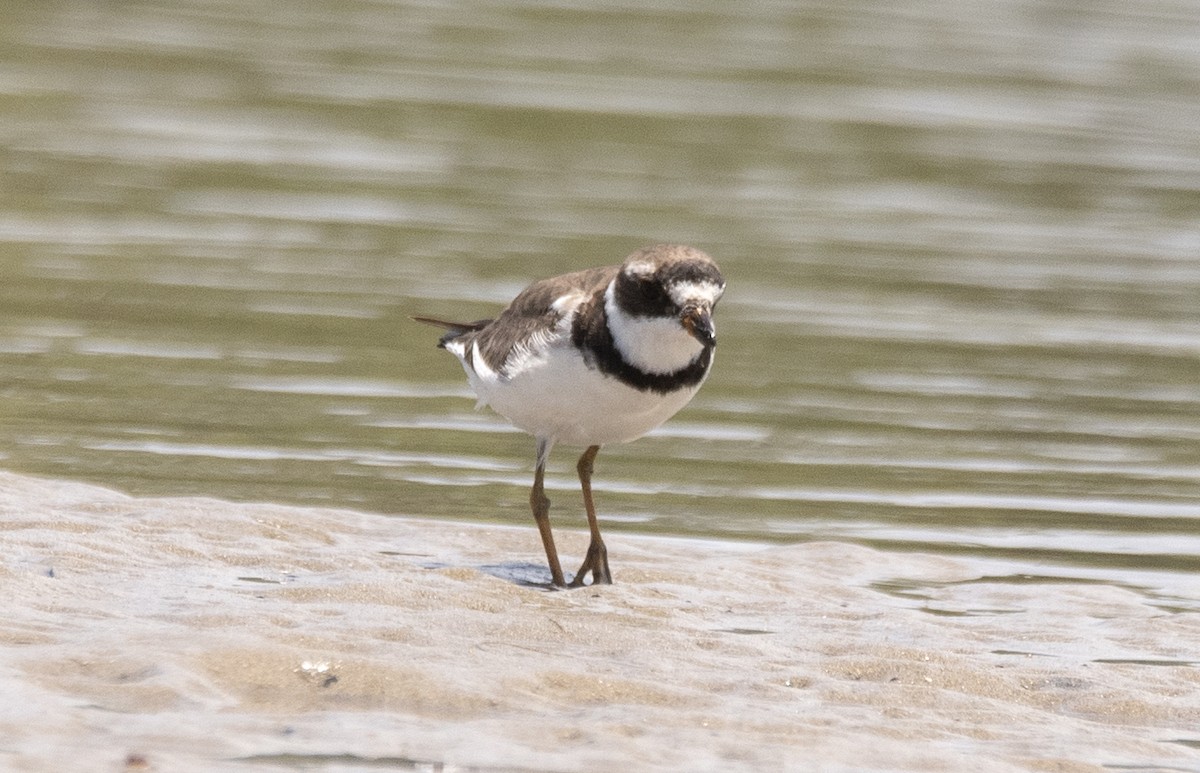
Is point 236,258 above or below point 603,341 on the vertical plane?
→ below

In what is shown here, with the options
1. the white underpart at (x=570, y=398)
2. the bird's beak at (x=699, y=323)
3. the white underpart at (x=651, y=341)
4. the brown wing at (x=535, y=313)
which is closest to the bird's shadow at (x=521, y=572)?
the white underpart at (x=570, y=398)

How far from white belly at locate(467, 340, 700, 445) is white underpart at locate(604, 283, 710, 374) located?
12 cm

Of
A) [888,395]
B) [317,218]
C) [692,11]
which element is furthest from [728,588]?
[692,11]

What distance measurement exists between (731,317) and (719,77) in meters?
9.84

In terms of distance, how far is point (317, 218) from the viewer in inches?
615

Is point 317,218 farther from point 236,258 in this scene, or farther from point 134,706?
point 134,706

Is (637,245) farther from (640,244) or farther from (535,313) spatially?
(535,313)

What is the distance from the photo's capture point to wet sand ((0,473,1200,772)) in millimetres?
5453

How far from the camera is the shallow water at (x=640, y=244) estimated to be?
9.99 metres

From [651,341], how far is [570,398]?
17.9 inches

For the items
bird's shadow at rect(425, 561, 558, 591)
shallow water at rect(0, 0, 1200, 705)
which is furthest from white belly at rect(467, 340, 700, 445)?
shallow water at rect(0, 0, 1200, 705)

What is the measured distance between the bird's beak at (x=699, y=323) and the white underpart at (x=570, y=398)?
92 millimetres

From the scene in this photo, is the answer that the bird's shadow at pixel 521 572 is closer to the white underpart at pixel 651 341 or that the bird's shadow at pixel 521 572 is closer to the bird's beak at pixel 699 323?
the white underpart at pixel 651 341

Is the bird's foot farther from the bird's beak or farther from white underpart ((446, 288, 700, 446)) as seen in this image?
the bird's beak
